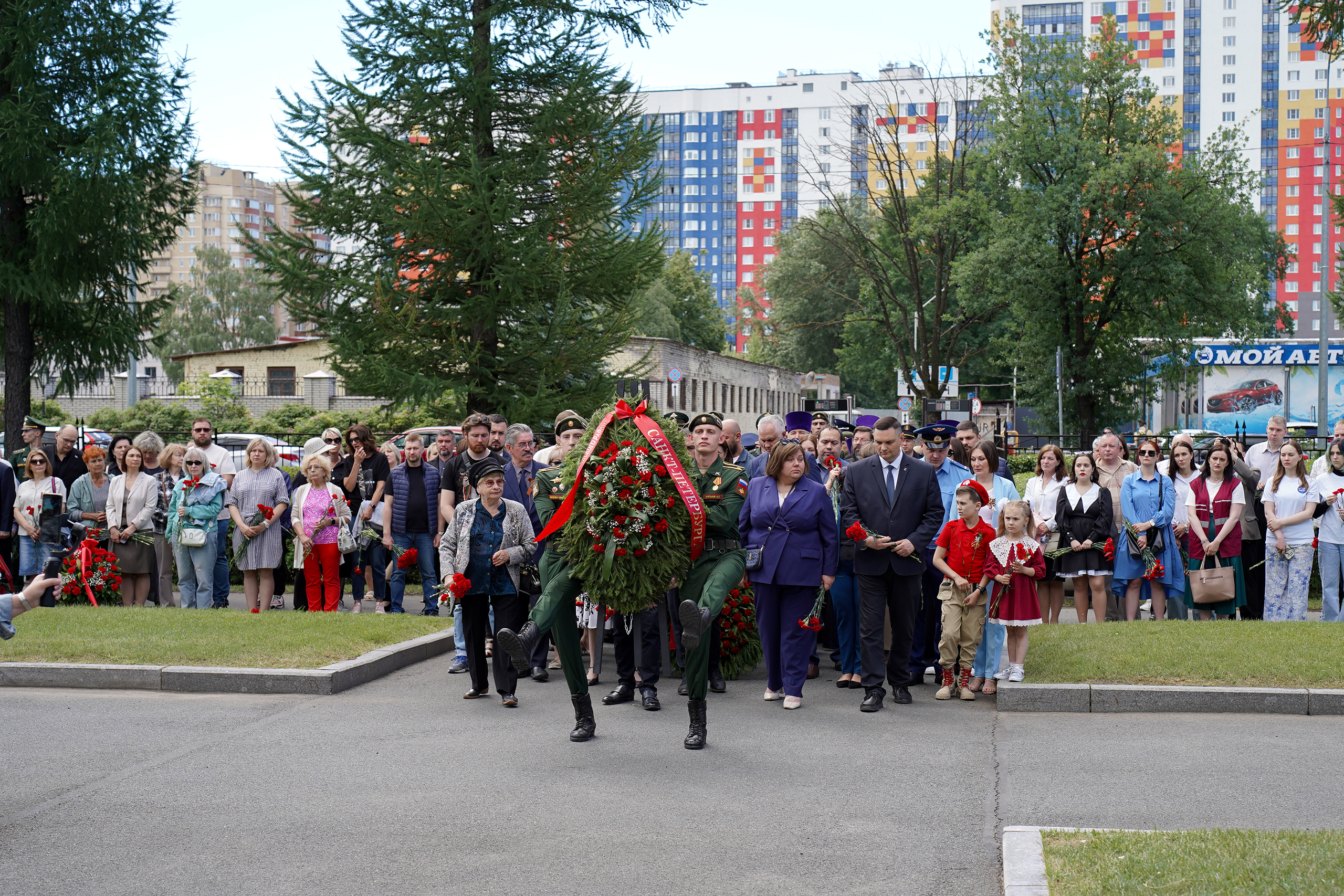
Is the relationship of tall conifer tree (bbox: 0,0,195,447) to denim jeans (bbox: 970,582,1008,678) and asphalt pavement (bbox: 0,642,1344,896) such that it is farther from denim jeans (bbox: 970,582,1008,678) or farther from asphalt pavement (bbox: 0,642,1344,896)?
denim jeans (bbox: 970,582,1008,678)

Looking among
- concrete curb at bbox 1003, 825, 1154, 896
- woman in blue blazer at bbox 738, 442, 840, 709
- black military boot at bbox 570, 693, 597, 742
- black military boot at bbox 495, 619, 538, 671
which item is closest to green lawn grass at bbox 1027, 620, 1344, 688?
woman in blue blazer at bbox 738, 442, 840, 709

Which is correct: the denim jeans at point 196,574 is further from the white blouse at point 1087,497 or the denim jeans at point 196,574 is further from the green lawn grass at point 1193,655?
the white blouse at point 1087,497

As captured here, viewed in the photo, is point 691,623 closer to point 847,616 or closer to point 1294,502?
point 847,616

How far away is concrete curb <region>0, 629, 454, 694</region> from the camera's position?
9453 millimetres

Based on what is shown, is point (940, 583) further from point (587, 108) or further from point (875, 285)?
point (875, 285)

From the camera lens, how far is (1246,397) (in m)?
39.7

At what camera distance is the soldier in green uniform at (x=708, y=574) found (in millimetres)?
7246

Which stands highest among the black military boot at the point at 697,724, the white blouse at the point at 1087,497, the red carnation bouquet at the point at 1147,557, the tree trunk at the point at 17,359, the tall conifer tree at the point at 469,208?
the tall conifer tree at the point at 469,208

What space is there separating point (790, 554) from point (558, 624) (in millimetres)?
1912

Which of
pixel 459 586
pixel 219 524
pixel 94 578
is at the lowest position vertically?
pixel 94 578

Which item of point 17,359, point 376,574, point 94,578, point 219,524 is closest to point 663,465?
point 376,574

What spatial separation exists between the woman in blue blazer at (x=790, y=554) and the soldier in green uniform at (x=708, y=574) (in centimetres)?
43

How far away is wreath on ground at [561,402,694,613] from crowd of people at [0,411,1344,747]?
0.75ft

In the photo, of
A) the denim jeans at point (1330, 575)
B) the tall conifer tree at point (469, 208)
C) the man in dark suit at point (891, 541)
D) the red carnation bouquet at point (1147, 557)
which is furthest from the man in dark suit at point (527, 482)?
the tall conifer tree at point (469, 208)
